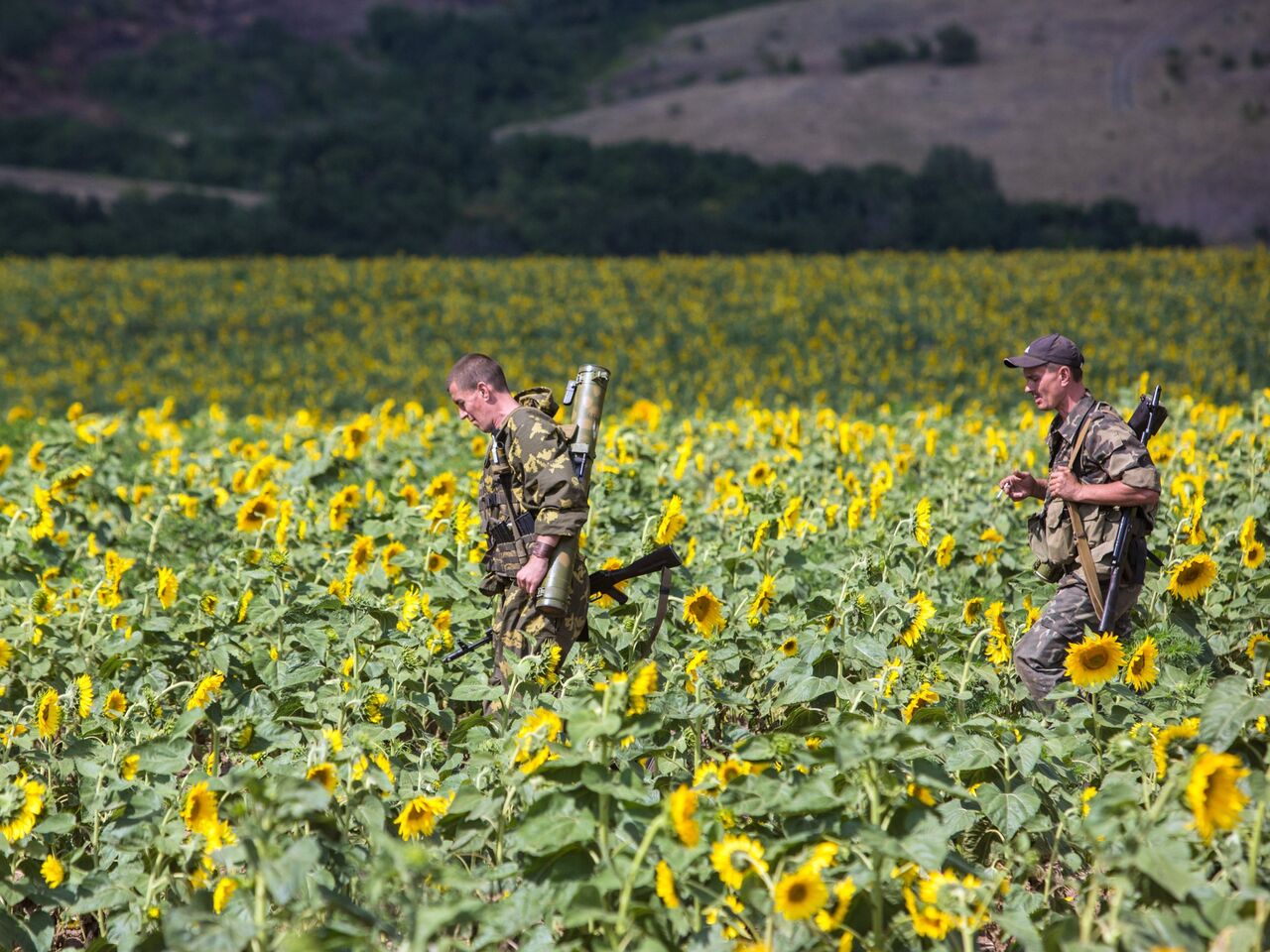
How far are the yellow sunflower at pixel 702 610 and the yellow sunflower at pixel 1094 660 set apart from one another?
3.54ft

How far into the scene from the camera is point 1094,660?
153 inches

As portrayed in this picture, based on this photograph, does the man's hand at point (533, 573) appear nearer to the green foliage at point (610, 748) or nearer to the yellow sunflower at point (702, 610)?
the green foliage at point (610, 748)

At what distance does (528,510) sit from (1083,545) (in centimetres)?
188

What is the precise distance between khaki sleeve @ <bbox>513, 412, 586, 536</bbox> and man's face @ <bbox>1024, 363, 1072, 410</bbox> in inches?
66.8

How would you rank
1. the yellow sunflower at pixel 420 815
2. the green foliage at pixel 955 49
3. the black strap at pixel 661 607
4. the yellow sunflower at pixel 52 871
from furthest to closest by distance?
the green foliage at pixel 955 49 < the black strap at pixel 661 607 < the yellow sunflower at pixel 52 871 < the yellow sunflower at pixel 420 815

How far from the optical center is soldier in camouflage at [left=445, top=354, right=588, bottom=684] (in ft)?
13.3

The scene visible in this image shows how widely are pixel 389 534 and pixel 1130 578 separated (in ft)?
9.70

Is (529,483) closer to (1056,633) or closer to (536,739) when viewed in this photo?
(536,739)

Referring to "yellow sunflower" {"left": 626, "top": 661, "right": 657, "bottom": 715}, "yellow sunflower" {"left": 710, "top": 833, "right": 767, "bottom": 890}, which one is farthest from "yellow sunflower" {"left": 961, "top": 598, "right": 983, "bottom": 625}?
"yellow sunflower" {"left": 710, "top": 833, "right": 767, "bottom": 890}

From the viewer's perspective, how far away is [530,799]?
3.07 meters

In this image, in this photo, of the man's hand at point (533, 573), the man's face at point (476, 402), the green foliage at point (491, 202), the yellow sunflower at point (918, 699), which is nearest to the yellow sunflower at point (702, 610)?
the man's hand at point (533, 573)

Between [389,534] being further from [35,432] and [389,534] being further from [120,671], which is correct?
[35,432]

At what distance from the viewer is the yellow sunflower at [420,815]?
3.04m

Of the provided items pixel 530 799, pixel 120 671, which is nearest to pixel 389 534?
pixel 120 671
